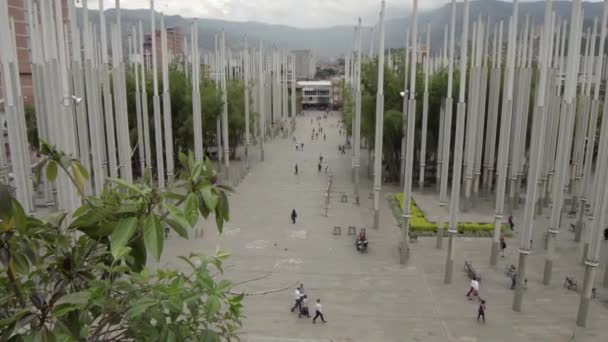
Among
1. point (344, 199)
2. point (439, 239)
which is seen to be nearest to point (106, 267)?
point (439, 239)

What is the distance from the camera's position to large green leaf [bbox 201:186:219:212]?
259 centimetres

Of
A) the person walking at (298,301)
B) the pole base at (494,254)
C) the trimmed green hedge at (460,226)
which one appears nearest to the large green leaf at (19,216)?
the person walking at (298,301)

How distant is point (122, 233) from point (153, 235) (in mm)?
166

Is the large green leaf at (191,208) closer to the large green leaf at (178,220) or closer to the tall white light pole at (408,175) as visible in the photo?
the large green leaf at (178,220)

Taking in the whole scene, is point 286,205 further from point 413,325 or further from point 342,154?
point 342,154

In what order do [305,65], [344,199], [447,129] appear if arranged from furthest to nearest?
[305,65], [344,199], [447,129]

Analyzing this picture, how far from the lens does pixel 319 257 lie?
18.9 meters

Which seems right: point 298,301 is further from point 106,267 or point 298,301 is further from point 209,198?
point 209,198

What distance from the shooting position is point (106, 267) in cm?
285

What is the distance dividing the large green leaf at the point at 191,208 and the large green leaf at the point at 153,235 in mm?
197

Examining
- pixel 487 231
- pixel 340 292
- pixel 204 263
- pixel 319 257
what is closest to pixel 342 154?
pixel 487 231

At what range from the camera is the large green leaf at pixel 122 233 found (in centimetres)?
237

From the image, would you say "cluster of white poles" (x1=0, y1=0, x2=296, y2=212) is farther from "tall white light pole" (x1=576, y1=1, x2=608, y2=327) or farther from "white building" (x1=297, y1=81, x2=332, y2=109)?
"white building" (x1=297, y1=81, x2=332, y2=109)

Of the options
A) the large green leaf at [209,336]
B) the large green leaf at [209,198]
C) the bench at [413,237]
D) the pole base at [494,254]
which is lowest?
the bench at [413,237]
